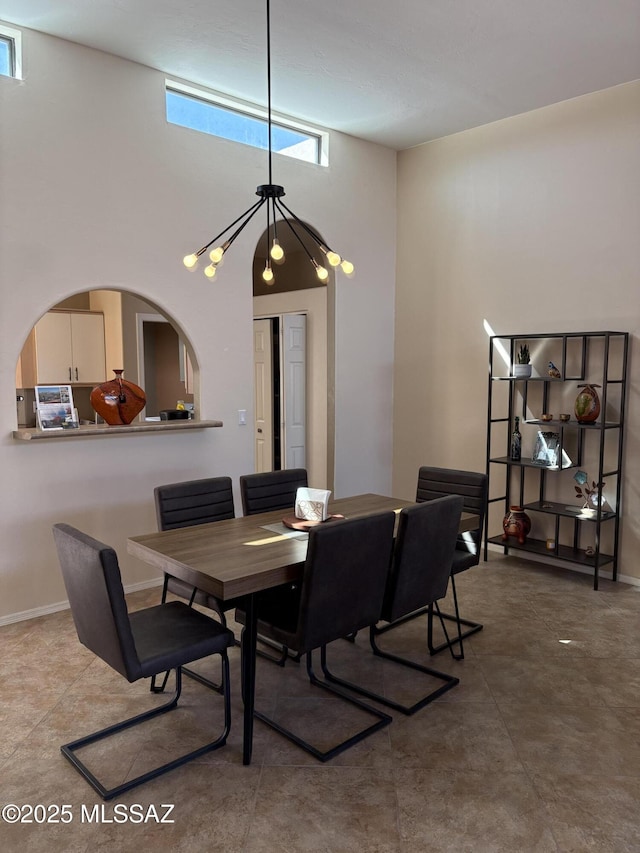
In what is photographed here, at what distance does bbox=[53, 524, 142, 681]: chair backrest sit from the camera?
2158 millimetres

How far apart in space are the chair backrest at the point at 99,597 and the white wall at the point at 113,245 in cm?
162

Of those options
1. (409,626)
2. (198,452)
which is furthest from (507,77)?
(409,626)

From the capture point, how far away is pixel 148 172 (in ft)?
13.8

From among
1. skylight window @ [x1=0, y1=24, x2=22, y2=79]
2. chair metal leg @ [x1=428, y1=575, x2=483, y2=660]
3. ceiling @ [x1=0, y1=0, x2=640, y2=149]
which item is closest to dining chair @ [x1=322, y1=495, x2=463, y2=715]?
chair metal leg @ [x1=428, y1=575, x2=483, y2=660]

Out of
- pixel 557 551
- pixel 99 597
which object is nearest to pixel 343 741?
pixel 99 597

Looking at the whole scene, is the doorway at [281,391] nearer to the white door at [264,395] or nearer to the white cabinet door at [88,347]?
the white door at [264,395]

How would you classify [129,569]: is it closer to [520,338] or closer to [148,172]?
[148,172]

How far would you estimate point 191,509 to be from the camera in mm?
3471

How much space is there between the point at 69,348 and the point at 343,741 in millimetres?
5359

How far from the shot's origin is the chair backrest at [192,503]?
3.35 meters

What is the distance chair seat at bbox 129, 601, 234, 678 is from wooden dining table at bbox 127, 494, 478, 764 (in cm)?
12

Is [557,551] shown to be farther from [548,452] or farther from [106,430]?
[106,430]

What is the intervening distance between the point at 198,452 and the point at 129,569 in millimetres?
905

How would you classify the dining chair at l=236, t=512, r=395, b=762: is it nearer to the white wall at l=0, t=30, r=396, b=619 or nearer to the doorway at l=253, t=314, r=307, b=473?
the white wall at l=0, t=30, r=396, b=619
